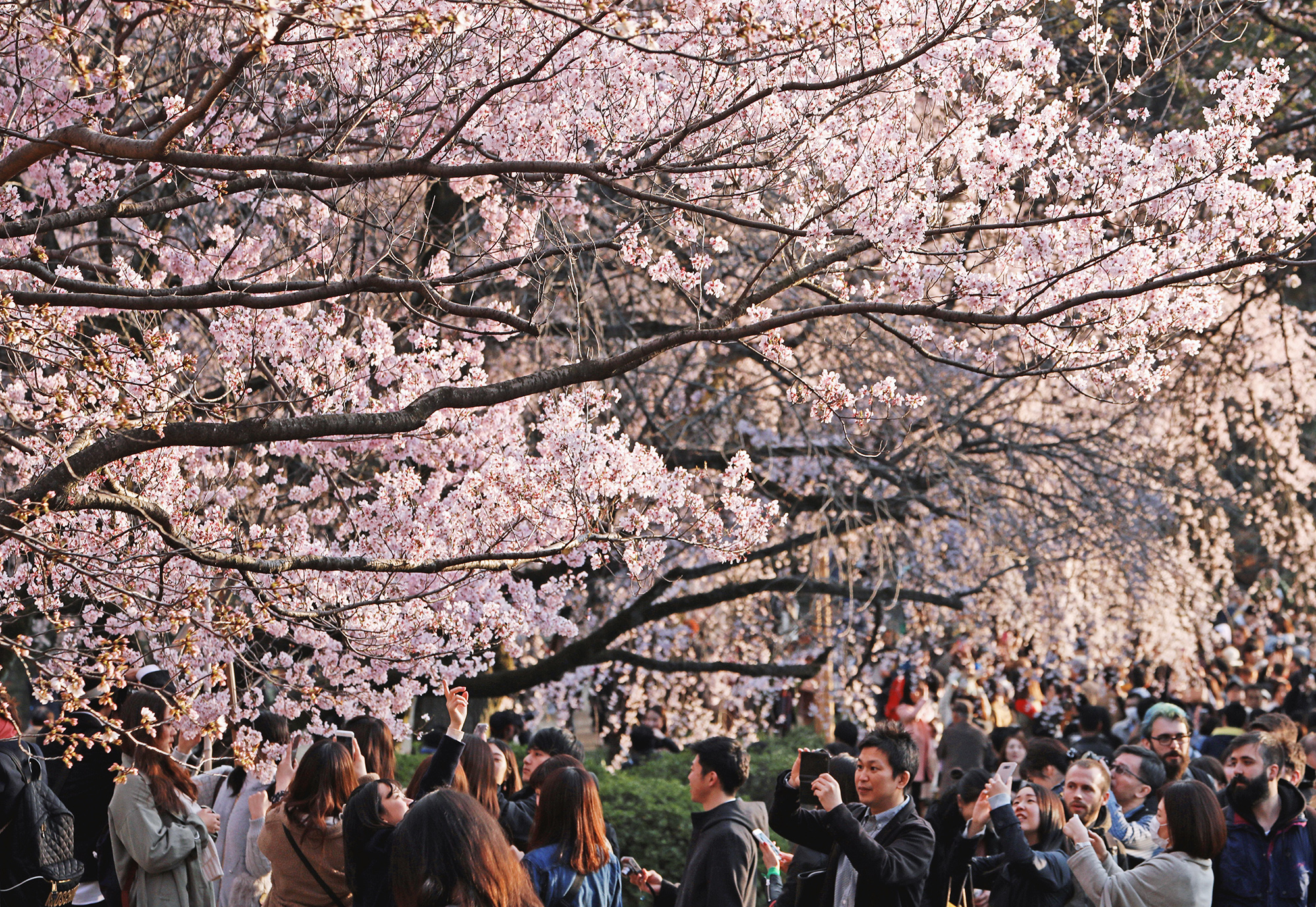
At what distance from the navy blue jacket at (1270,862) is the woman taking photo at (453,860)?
3.74 meters

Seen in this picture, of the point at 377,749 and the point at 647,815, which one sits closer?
the point at 377,749

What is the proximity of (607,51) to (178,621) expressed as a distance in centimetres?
284

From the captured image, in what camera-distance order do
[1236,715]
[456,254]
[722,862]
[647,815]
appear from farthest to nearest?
[1236,715] → [647,815] → [456,254] → [722,862]

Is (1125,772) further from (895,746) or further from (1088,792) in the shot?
(895,746)

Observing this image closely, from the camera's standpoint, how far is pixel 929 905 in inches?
175

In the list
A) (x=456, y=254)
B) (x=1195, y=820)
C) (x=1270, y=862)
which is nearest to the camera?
(x=1195, y=820)

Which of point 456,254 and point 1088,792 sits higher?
point 456,254

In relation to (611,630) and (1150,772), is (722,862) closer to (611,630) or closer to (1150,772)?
(1150,772)

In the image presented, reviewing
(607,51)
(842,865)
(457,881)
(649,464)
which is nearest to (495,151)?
(607,51)

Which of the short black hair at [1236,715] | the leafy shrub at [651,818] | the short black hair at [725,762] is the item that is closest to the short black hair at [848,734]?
the leafy shrub at [651,818]

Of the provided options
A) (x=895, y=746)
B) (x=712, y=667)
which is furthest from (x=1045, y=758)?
(x=712, y=667)

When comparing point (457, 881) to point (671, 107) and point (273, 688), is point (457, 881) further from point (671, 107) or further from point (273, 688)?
point (273, 688)

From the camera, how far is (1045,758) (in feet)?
18.7

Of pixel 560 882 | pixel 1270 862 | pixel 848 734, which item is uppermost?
pixel 848 734
